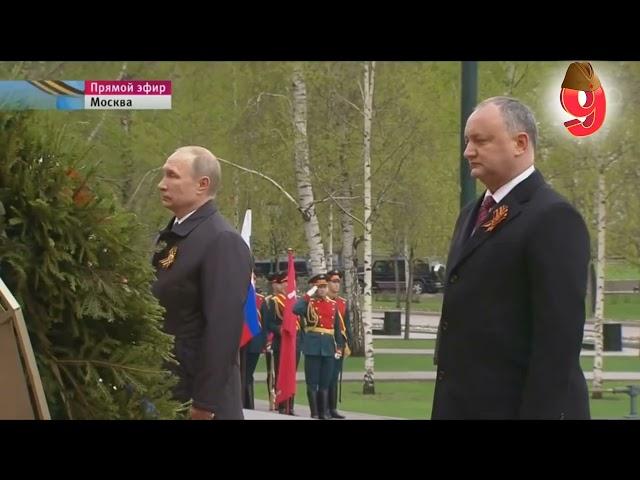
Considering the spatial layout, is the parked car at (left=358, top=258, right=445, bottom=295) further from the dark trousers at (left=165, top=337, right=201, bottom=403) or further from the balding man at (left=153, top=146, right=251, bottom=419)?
the dark trousers at (left=165, top=337, right=201, bottom=403)

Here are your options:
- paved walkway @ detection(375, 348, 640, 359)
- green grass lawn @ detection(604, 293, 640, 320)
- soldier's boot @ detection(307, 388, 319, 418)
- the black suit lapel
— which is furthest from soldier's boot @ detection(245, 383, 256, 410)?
the black suit lapel

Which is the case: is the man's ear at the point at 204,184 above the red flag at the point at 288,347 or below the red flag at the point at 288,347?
above

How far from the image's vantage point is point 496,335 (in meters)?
3.11

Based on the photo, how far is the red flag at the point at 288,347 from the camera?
8.25m

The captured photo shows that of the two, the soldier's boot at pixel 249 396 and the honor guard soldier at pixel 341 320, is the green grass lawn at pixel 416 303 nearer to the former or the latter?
the honor guard soldier at pixel 341 320

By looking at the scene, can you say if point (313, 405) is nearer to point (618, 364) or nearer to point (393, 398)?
point (393, 398)

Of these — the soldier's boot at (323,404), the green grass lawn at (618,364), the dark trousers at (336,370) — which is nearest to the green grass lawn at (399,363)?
the dark trousers at (336,370)

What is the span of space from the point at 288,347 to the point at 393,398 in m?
1.18

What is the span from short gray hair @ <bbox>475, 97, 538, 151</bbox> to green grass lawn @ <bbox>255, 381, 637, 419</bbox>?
3.62m

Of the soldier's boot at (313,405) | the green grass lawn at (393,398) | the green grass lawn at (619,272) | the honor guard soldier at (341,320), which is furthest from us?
the honor guard soldier at (341,320)

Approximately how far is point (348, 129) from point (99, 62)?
2363 millimetres

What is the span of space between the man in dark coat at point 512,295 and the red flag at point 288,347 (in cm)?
480

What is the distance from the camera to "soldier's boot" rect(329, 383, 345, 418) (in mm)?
7426
